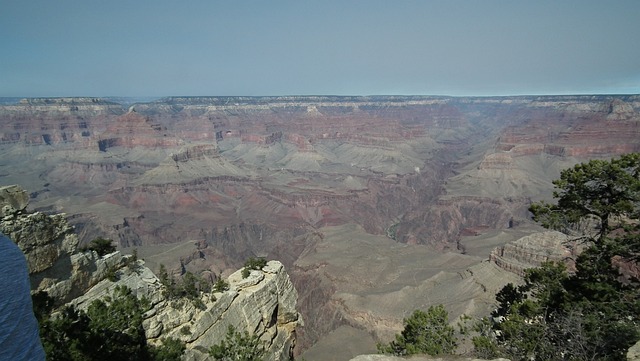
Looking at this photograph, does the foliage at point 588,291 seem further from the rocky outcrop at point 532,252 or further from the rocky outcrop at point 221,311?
the rocky outcrop at point 532,252

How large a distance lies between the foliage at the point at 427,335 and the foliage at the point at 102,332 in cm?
1108

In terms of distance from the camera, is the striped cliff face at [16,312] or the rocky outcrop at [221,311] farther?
the rocky outcrop at [221,311]

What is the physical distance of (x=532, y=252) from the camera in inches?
2436

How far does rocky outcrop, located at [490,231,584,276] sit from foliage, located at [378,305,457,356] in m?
45.1

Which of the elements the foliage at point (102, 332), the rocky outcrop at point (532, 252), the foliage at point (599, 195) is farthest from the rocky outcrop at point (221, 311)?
the rocky outcrop at point (532, 252)

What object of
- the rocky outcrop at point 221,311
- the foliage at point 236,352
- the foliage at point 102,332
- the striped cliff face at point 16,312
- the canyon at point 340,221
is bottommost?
the canyon at point 340,221

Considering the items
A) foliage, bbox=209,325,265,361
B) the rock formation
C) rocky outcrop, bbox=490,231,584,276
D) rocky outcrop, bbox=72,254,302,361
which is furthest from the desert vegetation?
rocky outcrop, bbox=490,231,584,276

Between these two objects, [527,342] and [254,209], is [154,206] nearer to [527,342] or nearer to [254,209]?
[254,209]

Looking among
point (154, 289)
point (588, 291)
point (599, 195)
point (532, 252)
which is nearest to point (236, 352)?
point (154, 289)

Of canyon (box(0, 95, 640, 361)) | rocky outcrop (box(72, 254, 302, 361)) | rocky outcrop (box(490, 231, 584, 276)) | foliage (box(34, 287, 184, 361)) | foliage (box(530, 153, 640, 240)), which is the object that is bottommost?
canyon (box(0, 95, 640, 361))

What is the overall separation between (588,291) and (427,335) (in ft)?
26.1

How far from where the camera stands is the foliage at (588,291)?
16016mm

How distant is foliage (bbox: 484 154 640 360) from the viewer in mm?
16016

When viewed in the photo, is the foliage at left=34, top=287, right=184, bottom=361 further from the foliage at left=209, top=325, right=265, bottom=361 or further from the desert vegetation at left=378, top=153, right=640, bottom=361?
the desert vegetation at left=378, top=153, right=640, bottom=361
